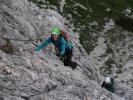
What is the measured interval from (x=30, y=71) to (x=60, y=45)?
156 inches

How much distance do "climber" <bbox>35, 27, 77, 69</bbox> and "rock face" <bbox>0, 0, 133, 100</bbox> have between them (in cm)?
48

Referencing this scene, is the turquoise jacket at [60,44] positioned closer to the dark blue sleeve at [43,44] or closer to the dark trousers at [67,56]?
the dark blue sleeve at [43,44]

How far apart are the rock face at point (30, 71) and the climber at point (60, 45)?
18.9 inches

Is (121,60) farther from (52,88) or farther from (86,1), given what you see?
(52,88)

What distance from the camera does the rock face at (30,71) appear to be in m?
19.4

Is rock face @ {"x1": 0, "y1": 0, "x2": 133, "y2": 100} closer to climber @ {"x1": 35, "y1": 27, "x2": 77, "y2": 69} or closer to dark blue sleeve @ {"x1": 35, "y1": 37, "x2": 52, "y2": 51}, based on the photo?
dark blue sleeve @ {"x1": 35, "y1": 37, "x2": 52, "y2": 51}

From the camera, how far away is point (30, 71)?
2067 centimetres

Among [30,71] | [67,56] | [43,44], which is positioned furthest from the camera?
[67,56]

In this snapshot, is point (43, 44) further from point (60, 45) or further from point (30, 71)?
point (30, 71)

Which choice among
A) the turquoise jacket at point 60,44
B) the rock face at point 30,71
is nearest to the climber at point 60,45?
the turquoise jacket at point 60,44

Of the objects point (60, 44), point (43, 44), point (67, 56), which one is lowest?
point (67, 56)

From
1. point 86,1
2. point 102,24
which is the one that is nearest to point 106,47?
point 102,24

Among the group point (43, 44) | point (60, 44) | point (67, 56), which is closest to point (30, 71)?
point (43, 44)

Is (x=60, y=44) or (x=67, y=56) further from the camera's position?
(x=67, y=56)
